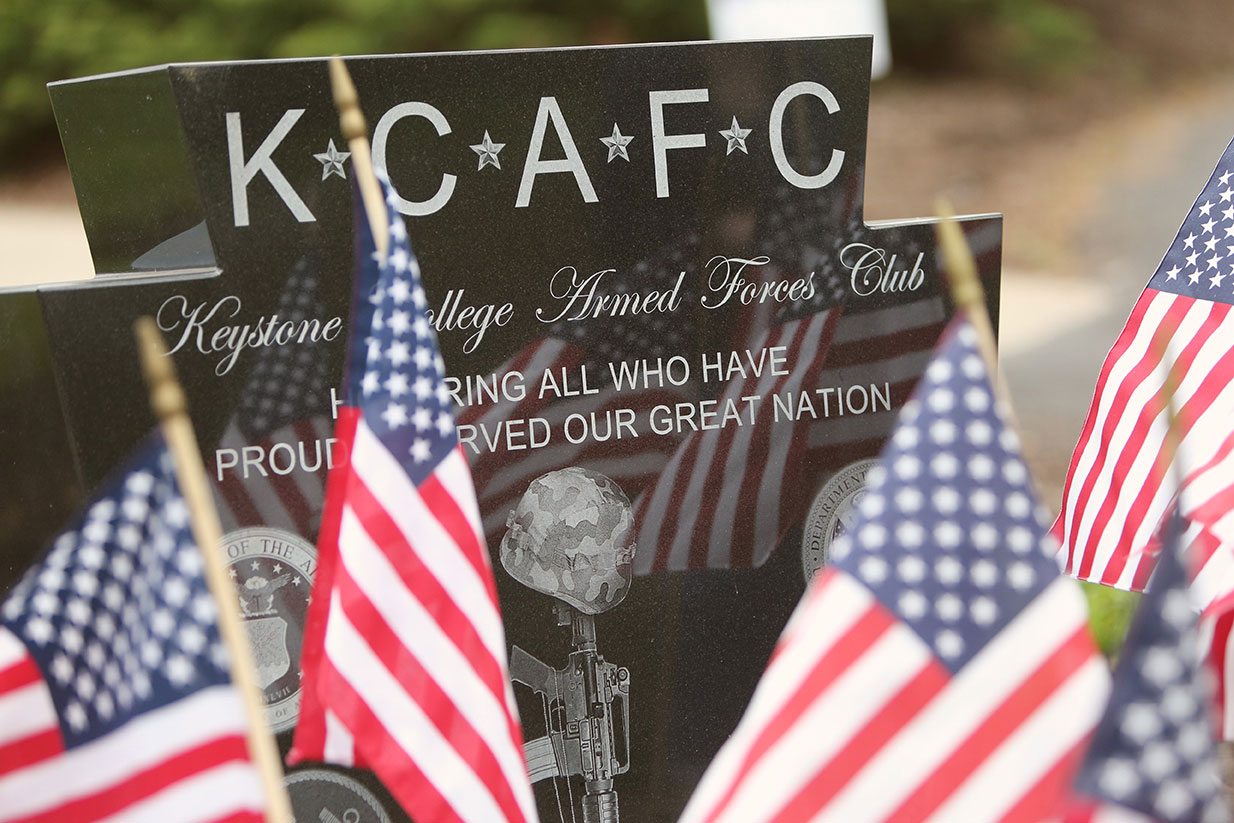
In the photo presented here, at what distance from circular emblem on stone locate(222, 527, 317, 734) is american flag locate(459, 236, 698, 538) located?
0.49 m

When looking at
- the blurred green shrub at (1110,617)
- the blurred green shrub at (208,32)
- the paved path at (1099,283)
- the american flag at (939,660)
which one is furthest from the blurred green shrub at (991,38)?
the american flag at (939,660)

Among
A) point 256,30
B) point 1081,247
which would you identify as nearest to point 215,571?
point 1081,247

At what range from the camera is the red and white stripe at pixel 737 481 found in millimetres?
3912

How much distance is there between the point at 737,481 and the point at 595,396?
1.54 feet

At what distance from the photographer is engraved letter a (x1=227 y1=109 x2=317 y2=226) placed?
339 centimetres

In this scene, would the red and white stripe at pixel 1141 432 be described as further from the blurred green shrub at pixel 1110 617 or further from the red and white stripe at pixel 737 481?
the blurred green shrub at pixel 1110 617

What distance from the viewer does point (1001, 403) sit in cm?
237

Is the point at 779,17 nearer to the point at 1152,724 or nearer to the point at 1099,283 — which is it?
the point at 1152,724

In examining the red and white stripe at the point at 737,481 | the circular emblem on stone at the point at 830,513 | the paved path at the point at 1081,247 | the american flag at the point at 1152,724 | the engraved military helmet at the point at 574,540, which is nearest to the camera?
the american flag at the point at 1152,724

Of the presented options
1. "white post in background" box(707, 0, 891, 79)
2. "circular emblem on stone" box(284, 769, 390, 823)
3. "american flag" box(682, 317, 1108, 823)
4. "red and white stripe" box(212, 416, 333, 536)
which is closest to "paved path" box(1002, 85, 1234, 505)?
"white post in background" box(707, 0, 891, 79)

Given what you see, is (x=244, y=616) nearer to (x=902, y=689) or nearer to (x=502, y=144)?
(x=502, y=144)

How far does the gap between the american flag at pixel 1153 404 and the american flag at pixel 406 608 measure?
153 cm

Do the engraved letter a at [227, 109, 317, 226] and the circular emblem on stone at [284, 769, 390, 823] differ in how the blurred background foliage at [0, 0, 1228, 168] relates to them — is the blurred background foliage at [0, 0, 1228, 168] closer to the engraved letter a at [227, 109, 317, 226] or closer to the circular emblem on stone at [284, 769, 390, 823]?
the engraved letter a at [227, 109, 317, 226]

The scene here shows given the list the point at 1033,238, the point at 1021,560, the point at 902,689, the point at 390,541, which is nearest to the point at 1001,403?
the point at 1021,560
